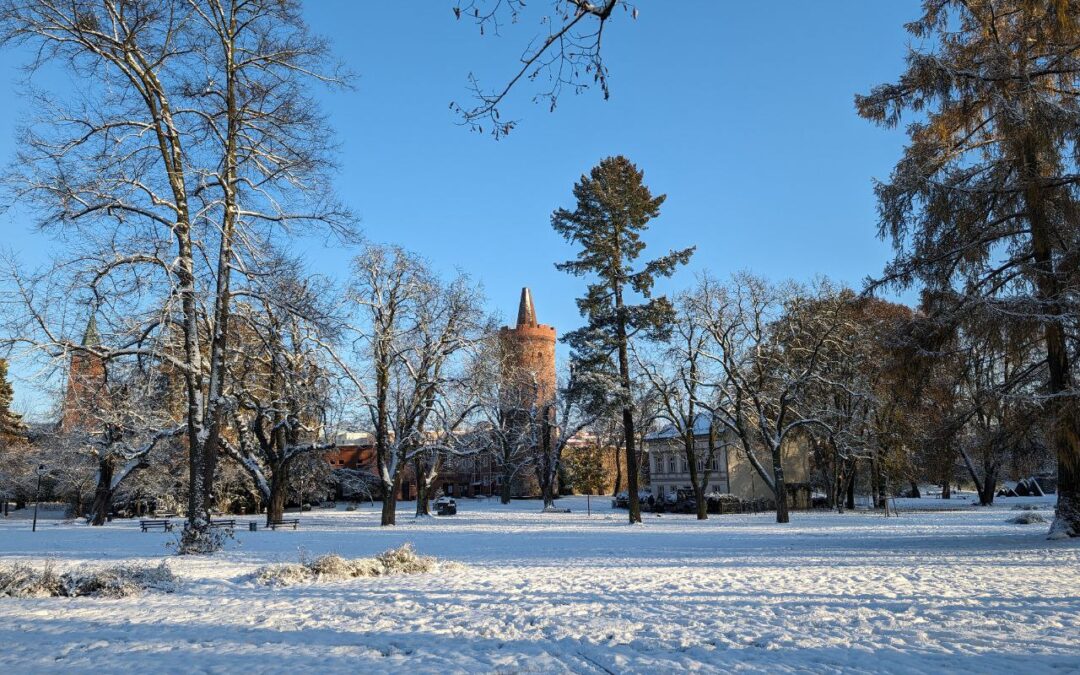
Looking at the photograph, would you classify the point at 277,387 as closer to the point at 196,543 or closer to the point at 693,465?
the point at 196,543

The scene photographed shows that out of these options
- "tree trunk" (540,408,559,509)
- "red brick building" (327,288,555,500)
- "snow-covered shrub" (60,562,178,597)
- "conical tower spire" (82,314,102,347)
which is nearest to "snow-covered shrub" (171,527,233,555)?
"conical tower spire" (82,314,102,347)

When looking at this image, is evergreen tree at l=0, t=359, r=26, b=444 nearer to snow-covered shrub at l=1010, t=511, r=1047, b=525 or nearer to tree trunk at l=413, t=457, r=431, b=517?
tree trunk at l=413, t=457, r=431, b=517

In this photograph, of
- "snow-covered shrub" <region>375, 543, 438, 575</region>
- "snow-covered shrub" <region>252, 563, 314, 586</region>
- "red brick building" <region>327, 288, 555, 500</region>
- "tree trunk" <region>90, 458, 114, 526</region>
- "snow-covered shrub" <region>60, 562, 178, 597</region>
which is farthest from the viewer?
"red brick building" <region>327, 288, 555, 500</region>

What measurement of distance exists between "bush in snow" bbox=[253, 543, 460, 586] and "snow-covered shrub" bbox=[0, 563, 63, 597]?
9.18 feet

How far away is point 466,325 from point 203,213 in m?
16.1

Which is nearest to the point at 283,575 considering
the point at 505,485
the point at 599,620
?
the point at 599,620

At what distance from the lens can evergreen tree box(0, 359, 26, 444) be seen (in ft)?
150

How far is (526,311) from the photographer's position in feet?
272

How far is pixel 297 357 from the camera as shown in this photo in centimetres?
2569

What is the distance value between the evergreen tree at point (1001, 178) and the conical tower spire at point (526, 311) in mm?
65314

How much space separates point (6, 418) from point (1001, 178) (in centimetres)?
5579

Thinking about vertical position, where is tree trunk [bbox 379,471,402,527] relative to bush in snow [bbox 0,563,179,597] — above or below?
below

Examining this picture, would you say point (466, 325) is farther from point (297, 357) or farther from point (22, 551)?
point (22, 551)

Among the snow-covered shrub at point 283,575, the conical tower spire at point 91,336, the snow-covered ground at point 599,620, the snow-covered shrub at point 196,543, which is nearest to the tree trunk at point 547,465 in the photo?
the snow-covered shrub at point 196,543
